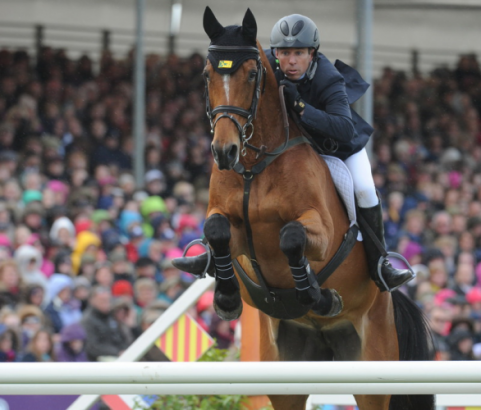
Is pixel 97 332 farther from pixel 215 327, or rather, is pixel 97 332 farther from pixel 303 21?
pixel 303 21

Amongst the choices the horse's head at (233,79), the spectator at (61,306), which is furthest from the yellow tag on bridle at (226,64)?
the spectator at (61,306)

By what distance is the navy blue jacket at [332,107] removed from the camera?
3.72 meters

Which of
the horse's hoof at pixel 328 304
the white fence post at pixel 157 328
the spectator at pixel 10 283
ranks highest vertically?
the horse's hoof at pixel 328 304

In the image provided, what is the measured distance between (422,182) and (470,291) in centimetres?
352

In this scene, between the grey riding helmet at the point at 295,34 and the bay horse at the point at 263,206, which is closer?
the bay horse at the point at 263,206

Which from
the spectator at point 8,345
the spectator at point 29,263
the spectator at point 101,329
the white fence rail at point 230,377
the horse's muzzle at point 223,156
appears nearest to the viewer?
the white fence rail at point 230,377

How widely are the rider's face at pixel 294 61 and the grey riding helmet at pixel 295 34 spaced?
42mm

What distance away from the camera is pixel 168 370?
2486 mm

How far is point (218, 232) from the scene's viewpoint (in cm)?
353

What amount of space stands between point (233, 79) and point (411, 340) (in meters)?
Answer: 1.95

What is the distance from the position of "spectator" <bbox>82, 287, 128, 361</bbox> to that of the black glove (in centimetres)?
315

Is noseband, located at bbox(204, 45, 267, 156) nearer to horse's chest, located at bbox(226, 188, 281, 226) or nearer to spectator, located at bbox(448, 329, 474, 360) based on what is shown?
horse's chest, located at bbox(226, 188, 281, 226)

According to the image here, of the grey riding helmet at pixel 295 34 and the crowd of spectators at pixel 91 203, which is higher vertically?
→ the grey riding helmet at pixel 295 34

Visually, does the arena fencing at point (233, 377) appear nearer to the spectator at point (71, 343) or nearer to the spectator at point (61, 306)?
the spectator at point (71, 343)
